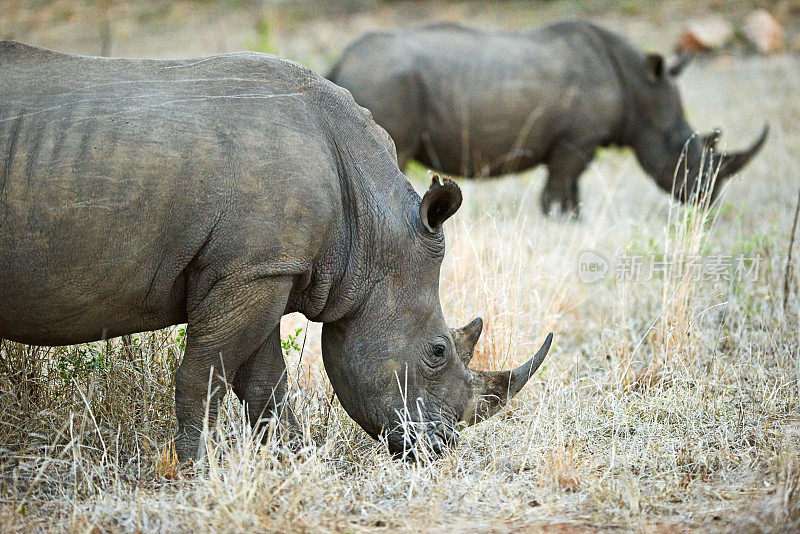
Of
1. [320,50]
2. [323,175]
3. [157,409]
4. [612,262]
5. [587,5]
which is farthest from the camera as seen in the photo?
[587,5]

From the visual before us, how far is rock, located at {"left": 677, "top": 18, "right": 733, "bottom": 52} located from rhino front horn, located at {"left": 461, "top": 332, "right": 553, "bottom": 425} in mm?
15675

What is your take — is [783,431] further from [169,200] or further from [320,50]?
[320,50]

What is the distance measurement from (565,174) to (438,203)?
6103 mm

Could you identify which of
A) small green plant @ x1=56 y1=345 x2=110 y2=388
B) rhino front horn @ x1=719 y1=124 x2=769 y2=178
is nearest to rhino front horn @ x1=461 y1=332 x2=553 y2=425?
small green plant @ x1=56 y1=345 x2=110 y2=388

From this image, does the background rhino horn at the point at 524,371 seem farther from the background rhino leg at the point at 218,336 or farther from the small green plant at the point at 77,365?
the small green plant at the point at 77,365

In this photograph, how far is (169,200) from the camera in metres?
3.48

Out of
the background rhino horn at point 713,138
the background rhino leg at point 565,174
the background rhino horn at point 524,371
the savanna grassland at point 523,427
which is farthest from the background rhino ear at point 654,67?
the background rhino horn at point 524,371

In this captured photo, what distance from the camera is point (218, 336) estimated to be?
12.1 feet

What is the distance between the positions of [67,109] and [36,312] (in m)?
0.76

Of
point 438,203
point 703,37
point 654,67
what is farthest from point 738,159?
point 703,37

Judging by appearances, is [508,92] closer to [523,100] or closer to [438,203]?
[523,100]

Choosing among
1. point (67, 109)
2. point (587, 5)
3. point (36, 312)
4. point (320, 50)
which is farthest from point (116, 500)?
point (587, 5)

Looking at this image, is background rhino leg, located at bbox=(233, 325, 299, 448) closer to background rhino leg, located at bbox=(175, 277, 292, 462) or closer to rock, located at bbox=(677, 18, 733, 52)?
background rhino leg, located at bbox=(175, 277, 292, 462)

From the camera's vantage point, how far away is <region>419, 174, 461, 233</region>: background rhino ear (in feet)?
12.7
